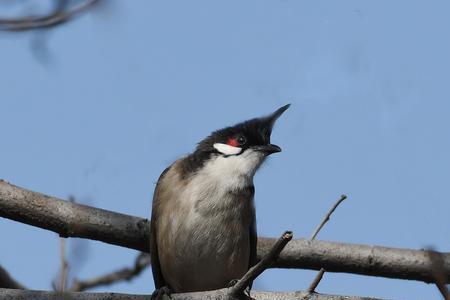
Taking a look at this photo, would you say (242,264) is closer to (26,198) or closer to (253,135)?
(253,135)

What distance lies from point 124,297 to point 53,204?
3.17 ft

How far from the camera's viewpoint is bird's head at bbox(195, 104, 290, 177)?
546cm

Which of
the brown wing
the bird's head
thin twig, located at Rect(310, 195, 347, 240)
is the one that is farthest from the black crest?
thin twig, located at Rect(310, 195, 347, 240)

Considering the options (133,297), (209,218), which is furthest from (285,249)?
(133,297)

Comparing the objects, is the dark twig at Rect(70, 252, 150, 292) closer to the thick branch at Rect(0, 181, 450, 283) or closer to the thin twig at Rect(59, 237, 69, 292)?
the thick branch at Rect(0, 181, 450, 283)

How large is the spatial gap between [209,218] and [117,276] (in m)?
1.30

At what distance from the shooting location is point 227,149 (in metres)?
5.54

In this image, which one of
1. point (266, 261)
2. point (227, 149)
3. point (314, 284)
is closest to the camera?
point (266, 261)

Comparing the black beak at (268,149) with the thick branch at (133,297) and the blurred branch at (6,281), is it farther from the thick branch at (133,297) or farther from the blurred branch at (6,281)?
the blurred branch at (6,281)

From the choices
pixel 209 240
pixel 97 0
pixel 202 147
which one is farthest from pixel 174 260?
pixel 97 0

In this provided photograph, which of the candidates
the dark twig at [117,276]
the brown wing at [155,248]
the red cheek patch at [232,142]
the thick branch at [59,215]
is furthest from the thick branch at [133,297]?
the dark twig at [117,276]

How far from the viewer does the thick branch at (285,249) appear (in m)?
4.76

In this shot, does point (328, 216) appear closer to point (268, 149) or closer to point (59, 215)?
point (268, 149)

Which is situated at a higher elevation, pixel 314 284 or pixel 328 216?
pixel 328 216
